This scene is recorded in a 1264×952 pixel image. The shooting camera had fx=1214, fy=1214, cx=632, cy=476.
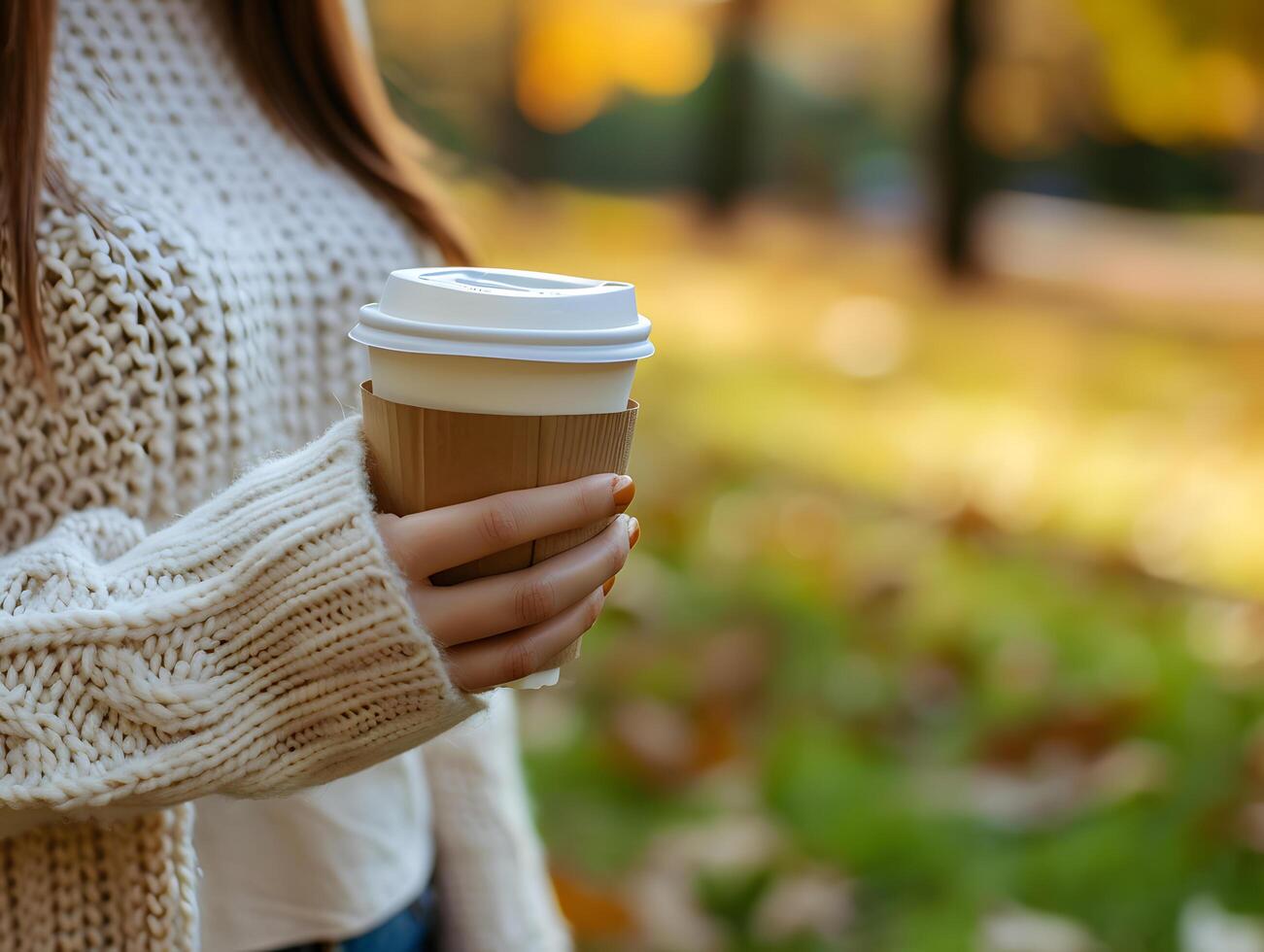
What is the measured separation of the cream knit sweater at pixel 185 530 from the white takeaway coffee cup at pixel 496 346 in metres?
0.08

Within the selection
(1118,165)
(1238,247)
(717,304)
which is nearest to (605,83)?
(717,304)

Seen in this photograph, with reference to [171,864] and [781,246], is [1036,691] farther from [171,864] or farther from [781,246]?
[781,246]

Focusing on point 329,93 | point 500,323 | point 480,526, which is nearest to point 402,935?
point 480,526

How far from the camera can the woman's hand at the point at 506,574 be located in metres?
0.69

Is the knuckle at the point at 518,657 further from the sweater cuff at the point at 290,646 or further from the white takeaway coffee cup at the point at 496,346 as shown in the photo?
the white takeaway coffee cup at the point at 496,346

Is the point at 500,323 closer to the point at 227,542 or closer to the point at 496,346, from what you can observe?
the point at 496,346

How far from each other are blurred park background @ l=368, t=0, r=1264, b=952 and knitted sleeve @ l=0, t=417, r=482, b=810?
98 centimetres

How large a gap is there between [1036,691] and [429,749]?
141 cm

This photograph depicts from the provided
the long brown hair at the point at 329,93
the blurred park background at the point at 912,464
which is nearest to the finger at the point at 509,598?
the long brown hair at the point at 329,93

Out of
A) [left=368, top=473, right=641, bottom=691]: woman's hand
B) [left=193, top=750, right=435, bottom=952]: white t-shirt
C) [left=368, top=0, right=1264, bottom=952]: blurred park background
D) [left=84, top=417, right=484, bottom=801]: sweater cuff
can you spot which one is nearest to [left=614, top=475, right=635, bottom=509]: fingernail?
[left=368, top=473, right=641, bottom=691]: woman's hand

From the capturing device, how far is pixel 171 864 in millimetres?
845

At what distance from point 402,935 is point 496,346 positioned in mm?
638

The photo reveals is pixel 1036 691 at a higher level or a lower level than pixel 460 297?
lower

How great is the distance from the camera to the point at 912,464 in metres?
3.32
